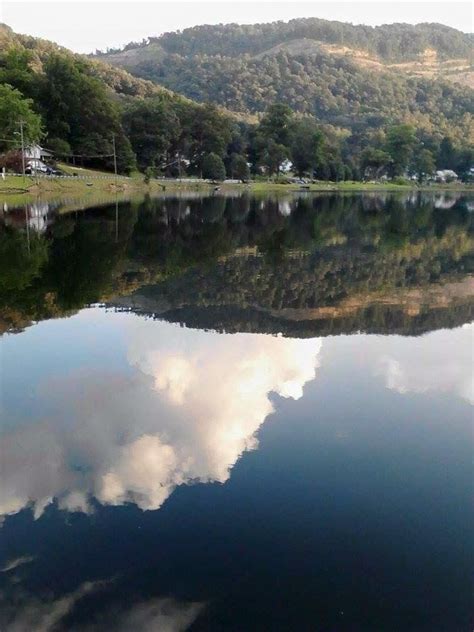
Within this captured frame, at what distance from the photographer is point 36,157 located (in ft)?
247

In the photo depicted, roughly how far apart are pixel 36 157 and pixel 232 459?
75.3 meters

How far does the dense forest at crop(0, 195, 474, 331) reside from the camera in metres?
15.9

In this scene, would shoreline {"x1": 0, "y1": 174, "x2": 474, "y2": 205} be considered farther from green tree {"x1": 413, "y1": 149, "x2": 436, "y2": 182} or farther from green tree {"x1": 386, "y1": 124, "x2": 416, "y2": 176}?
green tree {"x1": 413, "y1": 149, "x2": 436, "y2": 182}

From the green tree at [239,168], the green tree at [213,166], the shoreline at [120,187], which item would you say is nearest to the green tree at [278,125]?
the shoreline at [120,187]

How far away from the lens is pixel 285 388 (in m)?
10.1

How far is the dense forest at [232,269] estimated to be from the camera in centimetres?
1592

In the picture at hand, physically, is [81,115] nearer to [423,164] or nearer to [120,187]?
[120,187]

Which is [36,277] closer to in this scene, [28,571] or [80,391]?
[80,391]

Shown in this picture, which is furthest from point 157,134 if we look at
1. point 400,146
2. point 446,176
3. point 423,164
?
point 446,176

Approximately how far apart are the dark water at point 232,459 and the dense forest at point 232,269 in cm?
20

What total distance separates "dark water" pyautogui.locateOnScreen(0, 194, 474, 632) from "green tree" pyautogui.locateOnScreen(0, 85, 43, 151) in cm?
5282

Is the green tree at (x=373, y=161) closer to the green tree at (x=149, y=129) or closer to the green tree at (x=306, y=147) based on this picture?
the green tree at (x=306, y=147)

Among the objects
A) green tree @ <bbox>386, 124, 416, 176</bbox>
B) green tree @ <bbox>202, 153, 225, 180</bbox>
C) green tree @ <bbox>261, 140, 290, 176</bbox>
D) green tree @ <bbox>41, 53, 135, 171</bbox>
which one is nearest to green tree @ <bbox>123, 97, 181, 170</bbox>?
green tree @ <bbox>41, 53, 135, 171</bbox>

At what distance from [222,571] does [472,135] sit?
693ft
